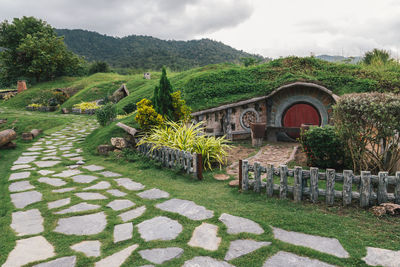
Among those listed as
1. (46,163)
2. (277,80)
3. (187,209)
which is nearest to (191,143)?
(187,209)

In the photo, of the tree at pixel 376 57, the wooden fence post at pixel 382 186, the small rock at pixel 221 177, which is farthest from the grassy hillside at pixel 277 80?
the wooden fence post at pixel 382 186

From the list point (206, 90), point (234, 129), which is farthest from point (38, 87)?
point (234, 129)

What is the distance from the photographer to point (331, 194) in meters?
4.34

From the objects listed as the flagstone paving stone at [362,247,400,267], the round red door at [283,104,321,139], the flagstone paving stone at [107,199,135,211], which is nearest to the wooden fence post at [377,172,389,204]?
the flagstone paving stone at [362,247,400,267]

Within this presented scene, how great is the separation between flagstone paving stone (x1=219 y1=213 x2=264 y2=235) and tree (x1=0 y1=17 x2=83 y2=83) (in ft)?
96.2

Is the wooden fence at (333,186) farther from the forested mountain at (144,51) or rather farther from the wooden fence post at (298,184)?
the forested mountain at (144,51)

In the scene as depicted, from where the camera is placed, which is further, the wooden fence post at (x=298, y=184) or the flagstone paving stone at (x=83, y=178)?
the flagstone paving stone at (x=83, y=178)

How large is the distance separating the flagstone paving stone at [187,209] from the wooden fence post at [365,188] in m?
2.50

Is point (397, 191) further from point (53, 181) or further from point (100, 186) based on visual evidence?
point (53, 181)

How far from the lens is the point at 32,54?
27.1m

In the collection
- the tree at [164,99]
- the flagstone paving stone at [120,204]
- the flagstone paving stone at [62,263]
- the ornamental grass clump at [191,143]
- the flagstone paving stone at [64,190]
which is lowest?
the flagstone paving stone at [62,263]

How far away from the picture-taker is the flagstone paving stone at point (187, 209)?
3984 millimetres

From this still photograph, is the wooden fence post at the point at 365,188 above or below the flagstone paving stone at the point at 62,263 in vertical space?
above

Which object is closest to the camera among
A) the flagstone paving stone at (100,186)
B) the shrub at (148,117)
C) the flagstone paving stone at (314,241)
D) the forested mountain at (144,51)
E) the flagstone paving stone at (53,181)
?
the flagstone paving stone at (314,241)
